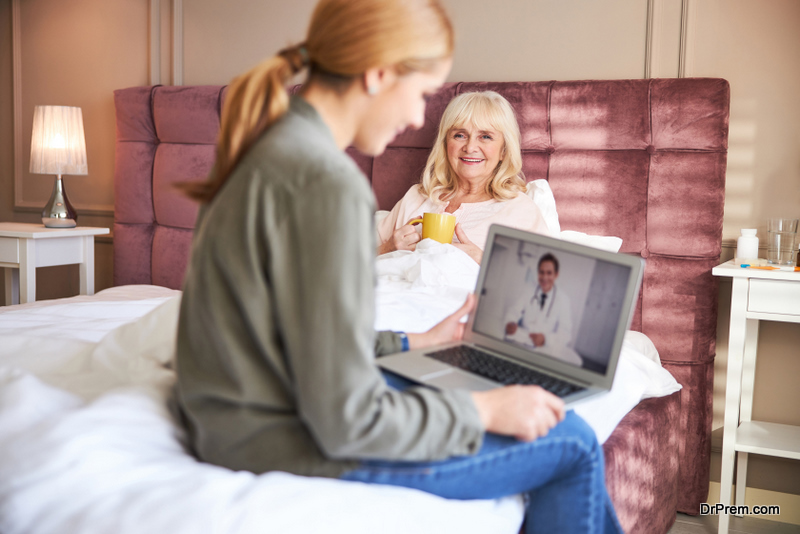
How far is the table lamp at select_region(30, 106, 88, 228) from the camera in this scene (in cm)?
276

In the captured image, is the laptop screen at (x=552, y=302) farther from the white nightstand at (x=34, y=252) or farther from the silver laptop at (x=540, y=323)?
the white nightstand at (x=34, y=252)

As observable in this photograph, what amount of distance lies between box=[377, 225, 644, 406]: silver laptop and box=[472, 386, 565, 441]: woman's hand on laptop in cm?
12

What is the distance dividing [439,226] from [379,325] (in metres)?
0.61

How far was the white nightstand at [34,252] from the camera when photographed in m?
2.58

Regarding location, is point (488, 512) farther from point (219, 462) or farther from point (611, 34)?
point (611, 34)

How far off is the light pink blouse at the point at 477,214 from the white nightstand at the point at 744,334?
563 millimetres

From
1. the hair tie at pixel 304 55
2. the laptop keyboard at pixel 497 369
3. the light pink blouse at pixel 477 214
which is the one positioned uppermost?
the hair tie at pixel 304 55

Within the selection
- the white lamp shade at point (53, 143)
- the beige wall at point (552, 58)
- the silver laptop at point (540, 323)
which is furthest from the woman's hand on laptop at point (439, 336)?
the white lamp shade at point (53, 143)

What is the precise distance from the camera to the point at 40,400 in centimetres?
90

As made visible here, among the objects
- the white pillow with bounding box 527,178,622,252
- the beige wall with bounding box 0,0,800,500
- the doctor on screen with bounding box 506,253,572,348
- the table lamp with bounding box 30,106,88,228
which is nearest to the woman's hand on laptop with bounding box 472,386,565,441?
the doctor on screen with bounding box 506,253,572,348

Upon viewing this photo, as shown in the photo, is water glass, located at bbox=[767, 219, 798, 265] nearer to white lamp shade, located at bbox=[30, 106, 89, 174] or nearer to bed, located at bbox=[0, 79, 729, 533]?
bed, located at bbox=[0, 79, 729, 533]

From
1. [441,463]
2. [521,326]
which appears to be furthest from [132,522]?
[521,326]

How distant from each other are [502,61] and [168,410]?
6.40 ft

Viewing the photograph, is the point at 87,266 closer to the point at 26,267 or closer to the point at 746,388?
the point at 26,267
